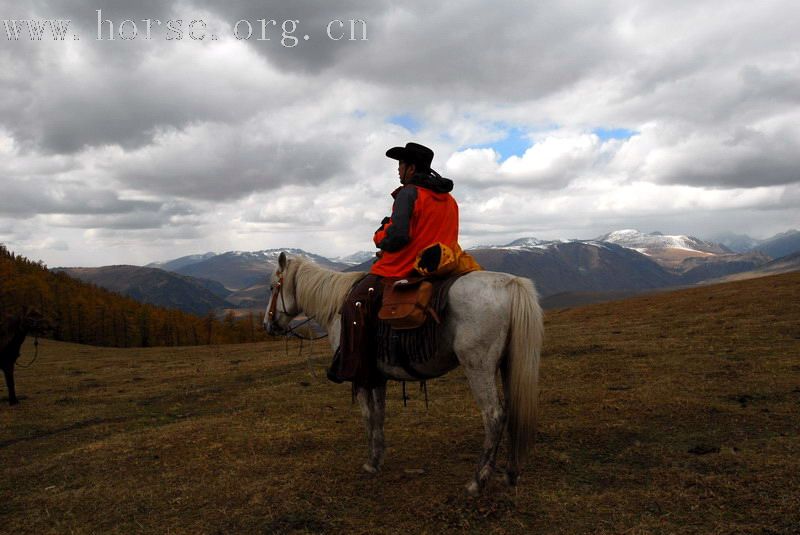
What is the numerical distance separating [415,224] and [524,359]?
248 centimetres

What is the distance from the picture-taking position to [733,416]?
9891mm

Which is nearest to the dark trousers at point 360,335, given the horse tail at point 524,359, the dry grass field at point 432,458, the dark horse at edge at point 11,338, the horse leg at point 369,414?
the horse leg at point 369,414

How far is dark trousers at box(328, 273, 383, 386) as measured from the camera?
762 cm

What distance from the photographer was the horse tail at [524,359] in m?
6.85

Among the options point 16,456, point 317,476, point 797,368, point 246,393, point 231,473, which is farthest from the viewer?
point 246,393

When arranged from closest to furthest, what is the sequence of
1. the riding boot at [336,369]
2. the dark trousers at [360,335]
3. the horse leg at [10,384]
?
the dark trousers at [360,335] → the riding boot at [336,369] → the horse leg at [10,384]

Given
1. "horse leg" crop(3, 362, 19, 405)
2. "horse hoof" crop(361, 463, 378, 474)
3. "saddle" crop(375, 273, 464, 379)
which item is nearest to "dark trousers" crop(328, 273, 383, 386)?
"saddle" crop(375, 273, 464, 379)

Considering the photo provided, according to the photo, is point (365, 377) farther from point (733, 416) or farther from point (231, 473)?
point (733, 416)

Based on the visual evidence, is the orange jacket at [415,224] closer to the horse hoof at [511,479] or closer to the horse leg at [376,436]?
the horse leg at [376,436]

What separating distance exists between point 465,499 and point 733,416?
643cm

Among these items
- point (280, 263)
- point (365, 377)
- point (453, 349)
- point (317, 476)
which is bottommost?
point (317, 476)

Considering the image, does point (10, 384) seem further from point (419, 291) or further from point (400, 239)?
point (419, 291)

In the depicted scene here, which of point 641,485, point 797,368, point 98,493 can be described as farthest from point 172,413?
point 797,368

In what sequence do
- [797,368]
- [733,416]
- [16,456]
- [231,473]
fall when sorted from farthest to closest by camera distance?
[797,368] → [16,456] → [733,416] → [231,473]
